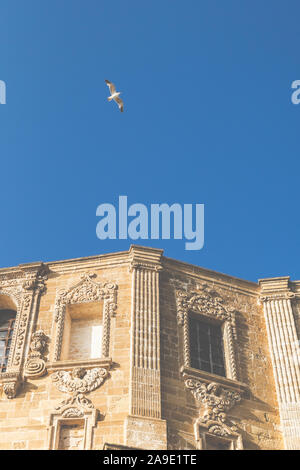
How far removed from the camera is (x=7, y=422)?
1973 cm

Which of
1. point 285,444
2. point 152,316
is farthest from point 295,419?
point 152,316

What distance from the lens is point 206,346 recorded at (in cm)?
2194

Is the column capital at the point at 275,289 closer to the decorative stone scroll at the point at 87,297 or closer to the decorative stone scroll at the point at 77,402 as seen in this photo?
the decorative stone scroll at the point at 87,297

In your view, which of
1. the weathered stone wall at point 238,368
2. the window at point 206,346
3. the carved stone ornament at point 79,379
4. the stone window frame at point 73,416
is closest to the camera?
the stone window frame at point 73,416

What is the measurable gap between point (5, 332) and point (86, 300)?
270 cm

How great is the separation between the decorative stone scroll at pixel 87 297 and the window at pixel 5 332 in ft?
5.37

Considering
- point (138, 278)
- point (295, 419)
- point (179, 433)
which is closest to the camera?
point (179, 433)

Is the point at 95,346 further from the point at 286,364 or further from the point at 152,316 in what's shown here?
the point at 286,364

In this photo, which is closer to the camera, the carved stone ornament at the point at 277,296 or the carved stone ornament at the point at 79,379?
the carved stone ornament at the point at 79,379

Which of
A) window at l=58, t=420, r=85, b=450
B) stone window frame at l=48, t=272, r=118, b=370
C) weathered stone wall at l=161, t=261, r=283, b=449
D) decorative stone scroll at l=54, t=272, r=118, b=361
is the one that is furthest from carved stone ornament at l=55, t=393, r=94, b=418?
weathered stone wall at l=161, t=261, r=283, b=449

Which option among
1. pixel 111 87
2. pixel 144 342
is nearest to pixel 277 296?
pixel 144 342

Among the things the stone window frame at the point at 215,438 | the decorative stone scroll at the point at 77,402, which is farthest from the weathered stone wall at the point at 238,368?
the decorative stone scroll at the point at 77,402

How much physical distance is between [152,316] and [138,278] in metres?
1.38

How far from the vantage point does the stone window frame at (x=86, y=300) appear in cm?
2103
